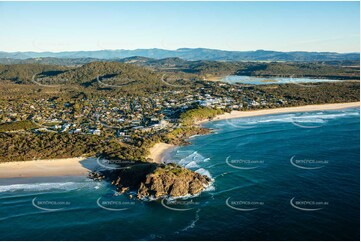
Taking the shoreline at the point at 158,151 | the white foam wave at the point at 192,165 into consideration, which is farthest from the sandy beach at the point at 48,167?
the white foam wave at the point at 192,165

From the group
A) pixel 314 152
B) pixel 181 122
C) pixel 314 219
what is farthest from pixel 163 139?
pixel 314 219

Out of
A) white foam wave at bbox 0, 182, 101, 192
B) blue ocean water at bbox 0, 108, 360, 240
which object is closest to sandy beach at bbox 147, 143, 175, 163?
blue ocean water at bbox 0, 108, 360, 240

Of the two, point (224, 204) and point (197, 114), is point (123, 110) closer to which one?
point (197, 114)

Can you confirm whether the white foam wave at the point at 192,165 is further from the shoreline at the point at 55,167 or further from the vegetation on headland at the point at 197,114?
the vegetation on headland at the point at 197,114

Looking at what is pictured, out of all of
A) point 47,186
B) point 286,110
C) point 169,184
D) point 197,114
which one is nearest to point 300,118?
point 286,110

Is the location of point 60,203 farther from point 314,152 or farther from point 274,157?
point 314,152

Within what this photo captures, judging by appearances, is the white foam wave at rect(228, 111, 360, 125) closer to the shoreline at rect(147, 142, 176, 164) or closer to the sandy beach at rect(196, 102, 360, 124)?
the sandy beach at rect(196, 102, 360, 124)
